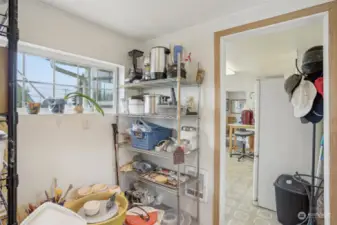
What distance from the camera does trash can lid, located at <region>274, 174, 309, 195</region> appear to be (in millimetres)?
1926

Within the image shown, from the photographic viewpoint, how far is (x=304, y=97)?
149 centimetres

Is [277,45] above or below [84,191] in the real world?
above

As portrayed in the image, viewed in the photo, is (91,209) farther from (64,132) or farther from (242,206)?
(242,206)

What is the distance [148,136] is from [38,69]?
1126 mm

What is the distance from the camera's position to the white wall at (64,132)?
1373mm

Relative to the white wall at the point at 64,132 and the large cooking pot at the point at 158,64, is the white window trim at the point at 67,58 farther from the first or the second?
the large cooking pot at the point at 158,64

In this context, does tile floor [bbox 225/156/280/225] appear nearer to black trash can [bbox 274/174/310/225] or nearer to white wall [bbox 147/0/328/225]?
black trash can [bbox 274/174/310/225]

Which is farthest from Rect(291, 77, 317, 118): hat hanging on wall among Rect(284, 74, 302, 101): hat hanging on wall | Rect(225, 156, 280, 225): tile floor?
Rect(225, 156, 280, 225): tile floor

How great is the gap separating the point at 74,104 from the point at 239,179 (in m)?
2.96

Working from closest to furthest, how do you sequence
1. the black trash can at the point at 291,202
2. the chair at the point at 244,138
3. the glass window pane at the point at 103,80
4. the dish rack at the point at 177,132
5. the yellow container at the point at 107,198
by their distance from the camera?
the yellow container at the point at 107,198 → the dish rack at the point at 177,132 → the black trash can at the point at 291,202 → the glass window pane at the point at 103,80 → the chair at the point at 244,138

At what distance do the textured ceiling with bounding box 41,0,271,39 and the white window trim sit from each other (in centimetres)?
35

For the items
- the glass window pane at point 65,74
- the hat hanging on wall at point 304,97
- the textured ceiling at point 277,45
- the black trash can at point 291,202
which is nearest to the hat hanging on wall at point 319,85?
the hat hanging on wall at point 304,97

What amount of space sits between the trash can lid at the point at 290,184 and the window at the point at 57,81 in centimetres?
213

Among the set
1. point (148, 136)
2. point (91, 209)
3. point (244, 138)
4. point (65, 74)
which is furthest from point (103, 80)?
point (244, 138)
